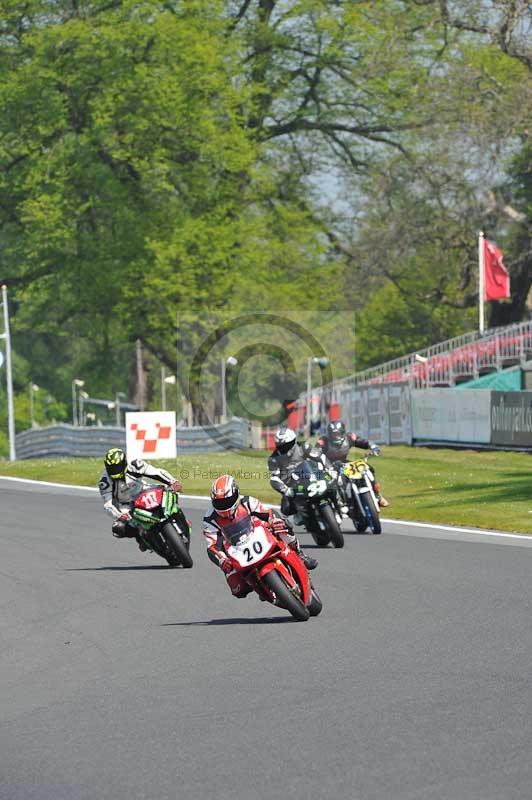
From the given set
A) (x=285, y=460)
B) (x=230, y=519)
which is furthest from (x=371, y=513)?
(x=230, y=519)

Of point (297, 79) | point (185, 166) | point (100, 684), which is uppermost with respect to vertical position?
point (297, 79)

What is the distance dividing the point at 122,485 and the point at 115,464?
0.28 m

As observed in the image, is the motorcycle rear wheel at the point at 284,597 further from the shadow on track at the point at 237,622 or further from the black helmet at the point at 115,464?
the black helmet at the point at 115,464

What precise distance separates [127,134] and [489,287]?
1267 centimetres

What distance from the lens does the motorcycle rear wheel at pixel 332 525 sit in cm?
1806

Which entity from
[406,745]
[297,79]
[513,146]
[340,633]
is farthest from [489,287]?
[406,745]

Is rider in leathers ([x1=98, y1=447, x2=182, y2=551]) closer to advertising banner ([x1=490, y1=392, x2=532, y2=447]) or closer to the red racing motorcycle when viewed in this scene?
the red racing motorcycle

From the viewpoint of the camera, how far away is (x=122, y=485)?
56.3 feet

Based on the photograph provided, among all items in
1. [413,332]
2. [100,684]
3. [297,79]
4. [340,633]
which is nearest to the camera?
[100,684]

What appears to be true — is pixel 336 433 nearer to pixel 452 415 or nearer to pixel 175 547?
pixel 175 547

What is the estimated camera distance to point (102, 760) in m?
7.42

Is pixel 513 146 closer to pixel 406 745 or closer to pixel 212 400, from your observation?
pixel 212 400

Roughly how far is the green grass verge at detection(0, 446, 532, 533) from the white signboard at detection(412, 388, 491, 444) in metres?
0.62

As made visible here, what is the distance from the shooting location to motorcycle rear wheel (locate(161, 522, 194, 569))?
55.1 feet
